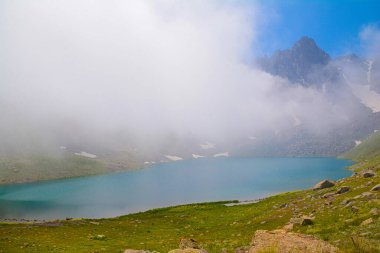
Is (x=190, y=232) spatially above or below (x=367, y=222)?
below

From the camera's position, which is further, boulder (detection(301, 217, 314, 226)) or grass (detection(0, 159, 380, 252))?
boulder (detection(301, 217, 314, 226))

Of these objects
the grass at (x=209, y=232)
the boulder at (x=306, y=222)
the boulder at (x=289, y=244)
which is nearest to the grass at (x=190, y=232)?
the grass at (x=209, y=232)

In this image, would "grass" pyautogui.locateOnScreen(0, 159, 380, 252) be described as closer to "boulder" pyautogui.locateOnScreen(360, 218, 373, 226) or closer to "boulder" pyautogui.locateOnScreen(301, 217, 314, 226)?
"boulder" pyautogui.locateOnScreen(360, 218, 373, 226)

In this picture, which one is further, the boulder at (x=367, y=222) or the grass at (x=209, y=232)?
the grass at (x=209, y=232)

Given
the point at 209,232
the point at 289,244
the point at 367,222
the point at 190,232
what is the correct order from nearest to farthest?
the point at 289,244, the point at 367,222, the point at 209,232, the point at 190,232

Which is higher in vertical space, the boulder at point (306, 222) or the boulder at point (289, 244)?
the boulder at point (306, 222)

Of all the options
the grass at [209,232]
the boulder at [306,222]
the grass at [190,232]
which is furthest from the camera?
the boulder at [306,222]

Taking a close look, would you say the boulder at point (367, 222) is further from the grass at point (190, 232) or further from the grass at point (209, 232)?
the grass at point (190, 232)

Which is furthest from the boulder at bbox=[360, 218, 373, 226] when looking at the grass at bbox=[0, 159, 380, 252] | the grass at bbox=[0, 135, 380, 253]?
the grass at bbox=[0, 159, 380, 252]

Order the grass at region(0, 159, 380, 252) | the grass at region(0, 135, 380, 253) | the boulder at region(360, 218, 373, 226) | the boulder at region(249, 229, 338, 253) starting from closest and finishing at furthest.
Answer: the boulder at region(249, 229, 338, 253) → the boulder at region(360, 218, 373, 226) → the grass at region(0, 135, 380, 253) → the grass at region(0, 159, 380, 252)

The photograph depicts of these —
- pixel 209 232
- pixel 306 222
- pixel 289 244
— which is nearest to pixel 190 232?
pixel 209 232

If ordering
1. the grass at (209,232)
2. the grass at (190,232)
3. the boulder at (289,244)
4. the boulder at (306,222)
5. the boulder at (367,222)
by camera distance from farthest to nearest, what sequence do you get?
the boulder at (306,222), the grass at (190,232), the grass at (209,232), the boulder at (367,222), the boulder at (289,244)

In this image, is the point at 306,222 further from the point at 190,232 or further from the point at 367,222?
the point at 190,232

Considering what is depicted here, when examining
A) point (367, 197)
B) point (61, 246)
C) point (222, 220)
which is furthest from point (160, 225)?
point (367, 197)
